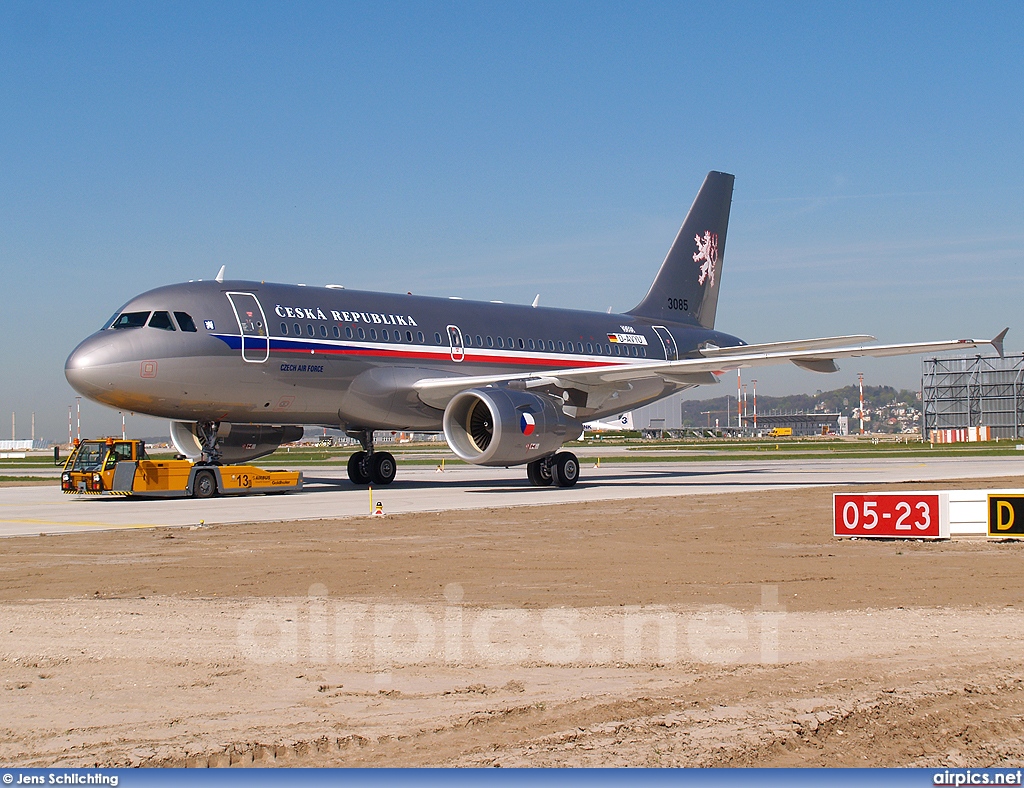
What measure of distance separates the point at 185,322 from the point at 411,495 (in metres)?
6.30

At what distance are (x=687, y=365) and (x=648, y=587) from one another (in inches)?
660

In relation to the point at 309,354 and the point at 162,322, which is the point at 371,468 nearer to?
the point at 309,354

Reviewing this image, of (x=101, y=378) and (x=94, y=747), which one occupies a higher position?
(x=101, y=378)

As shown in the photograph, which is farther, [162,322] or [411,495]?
[411,495]

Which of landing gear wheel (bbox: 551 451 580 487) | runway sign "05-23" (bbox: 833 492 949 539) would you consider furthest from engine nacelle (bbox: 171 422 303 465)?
runway sign "05-23" (bbox: 833 492 949 539)

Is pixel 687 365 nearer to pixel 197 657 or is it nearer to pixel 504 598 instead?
pixel 504 598

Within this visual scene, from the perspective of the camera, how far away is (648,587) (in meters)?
10.0

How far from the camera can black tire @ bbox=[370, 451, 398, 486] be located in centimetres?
2884

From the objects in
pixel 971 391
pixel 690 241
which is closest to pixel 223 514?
pixel 690 241

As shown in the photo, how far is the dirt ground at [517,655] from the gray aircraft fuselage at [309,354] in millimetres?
9765

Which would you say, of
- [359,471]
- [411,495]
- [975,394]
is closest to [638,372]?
[411,495]

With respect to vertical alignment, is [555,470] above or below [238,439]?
below

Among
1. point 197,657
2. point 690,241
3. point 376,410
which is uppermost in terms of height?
point 690,241

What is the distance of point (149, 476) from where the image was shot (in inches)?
935
